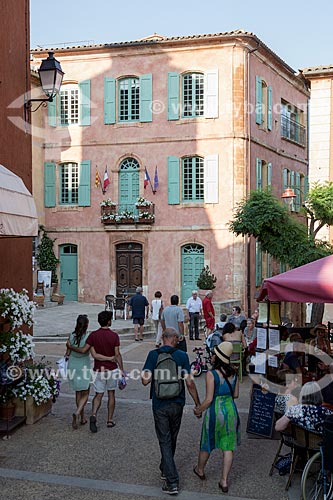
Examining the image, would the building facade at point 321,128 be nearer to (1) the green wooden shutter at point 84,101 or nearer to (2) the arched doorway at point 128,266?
(2) the arched doorway at point 128,266

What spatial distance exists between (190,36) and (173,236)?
742cm

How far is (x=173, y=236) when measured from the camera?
78.8 ft

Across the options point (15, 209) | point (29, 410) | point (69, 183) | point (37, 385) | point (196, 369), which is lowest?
point (196, 369)

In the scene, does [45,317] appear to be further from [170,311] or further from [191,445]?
[191,445]

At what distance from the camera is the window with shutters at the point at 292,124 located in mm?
28469

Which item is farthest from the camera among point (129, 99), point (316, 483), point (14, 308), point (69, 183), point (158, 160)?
point (69, 183)

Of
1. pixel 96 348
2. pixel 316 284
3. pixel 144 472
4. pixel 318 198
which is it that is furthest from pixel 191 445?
pixel 318 198

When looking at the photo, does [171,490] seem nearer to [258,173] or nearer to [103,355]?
[103,355]

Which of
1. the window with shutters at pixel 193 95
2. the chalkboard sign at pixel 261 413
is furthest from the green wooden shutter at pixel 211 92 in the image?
the chalkboard sign at pixel 261 413

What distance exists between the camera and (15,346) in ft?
26.6

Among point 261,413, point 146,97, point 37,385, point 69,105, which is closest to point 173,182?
point 146,97

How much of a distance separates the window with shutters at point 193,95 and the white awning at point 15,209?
53.4 ft

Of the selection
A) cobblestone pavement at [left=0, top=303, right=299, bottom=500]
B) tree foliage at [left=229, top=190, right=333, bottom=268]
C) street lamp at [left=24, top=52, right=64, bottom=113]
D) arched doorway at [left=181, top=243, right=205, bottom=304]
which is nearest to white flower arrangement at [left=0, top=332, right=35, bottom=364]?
cobblestone pavement at [left=0, top=303, right=299, bottom=500]

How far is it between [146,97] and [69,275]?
25.3 ft
